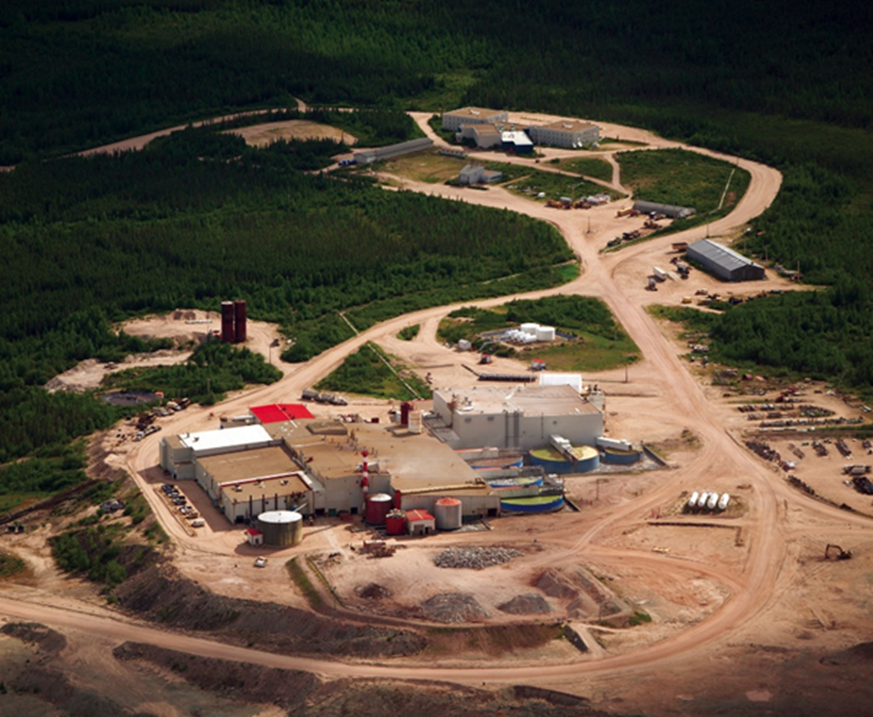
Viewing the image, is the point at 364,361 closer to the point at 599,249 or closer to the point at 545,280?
the point at 545,280

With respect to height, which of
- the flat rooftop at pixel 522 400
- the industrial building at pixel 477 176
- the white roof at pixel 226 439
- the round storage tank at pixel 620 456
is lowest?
→ the round storage tank at pixel 620 456

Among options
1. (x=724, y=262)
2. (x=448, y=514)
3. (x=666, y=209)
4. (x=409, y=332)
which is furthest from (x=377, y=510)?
(x=666, y=209)

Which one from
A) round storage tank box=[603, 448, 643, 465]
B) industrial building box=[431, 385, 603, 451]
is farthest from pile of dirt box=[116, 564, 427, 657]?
round storage tank box=[603, 448, 643, 465]

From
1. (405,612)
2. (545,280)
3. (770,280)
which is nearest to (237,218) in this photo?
(545,280)

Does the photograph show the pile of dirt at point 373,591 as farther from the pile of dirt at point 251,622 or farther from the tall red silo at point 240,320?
the tall red silo at point 240,320

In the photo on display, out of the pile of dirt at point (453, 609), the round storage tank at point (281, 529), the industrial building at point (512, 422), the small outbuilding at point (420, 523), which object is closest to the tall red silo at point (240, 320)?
the industrial building at point (512, 422)

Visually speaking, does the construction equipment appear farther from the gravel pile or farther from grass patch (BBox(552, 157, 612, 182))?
grass patch (BBox(552, 157, 612, 182))
